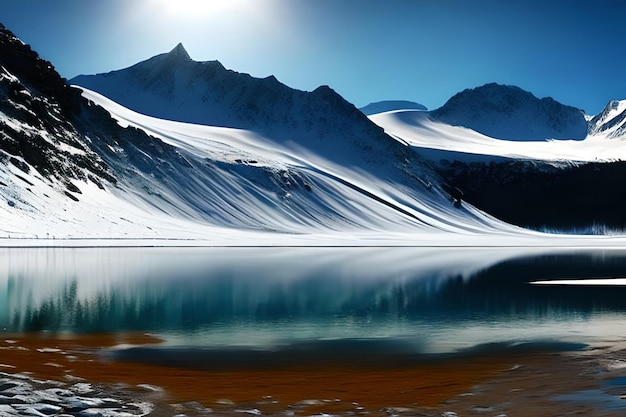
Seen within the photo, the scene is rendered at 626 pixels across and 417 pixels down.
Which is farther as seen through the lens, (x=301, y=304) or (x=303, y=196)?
(x=303, y=196)

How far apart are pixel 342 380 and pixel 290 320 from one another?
11.9m

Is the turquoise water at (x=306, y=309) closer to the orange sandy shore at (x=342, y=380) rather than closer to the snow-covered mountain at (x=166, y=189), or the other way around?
the orange sandy shore at (x=342, y=380)

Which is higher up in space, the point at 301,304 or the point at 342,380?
the point at 301,304

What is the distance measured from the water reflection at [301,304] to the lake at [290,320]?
0.08 meters

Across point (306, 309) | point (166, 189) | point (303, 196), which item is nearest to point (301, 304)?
point (306, 309)

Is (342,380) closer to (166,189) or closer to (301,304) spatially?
(301,304)

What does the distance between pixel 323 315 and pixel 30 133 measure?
108721 millimetres

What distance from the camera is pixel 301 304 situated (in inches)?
1409

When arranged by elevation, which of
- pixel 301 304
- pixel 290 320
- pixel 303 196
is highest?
pixel 303 196

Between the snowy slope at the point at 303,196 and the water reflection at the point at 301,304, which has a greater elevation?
the snowy slope at the point at 303,196

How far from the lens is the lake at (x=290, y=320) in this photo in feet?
66.9

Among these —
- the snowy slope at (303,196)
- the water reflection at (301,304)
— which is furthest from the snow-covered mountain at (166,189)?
the water reflection at (301,304)

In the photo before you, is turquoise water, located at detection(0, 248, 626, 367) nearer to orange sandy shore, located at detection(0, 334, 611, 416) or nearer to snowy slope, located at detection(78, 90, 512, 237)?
orange sandy shore, located at detection(0, 334, 611, 416)

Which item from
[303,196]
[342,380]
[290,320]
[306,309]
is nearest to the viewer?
[342,380]
